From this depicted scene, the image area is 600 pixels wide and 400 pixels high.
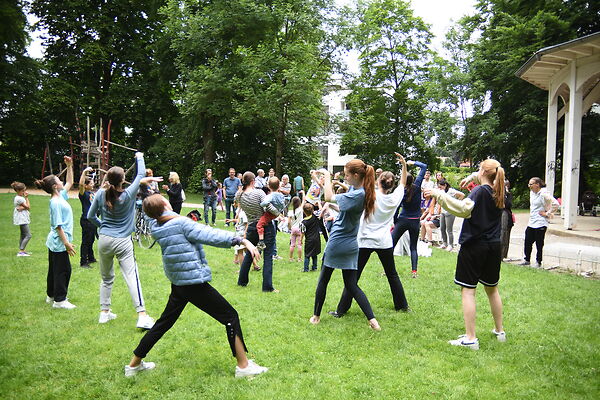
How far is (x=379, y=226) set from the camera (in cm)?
581

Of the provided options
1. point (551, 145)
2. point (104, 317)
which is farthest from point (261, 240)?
point (551, 145)

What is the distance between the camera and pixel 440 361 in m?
4.40

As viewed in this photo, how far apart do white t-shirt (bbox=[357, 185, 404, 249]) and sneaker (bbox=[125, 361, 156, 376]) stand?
294cm

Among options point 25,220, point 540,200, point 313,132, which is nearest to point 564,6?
point 313,132

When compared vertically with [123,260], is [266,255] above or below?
below

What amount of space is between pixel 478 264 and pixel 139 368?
3563 millimetres

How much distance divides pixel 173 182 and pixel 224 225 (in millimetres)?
3517

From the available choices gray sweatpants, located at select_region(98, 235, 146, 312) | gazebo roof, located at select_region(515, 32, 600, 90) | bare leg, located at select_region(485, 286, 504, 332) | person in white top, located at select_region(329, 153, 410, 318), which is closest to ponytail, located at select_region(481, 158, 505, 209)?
bare leg, located at select_region(485, 286, 504, 332)

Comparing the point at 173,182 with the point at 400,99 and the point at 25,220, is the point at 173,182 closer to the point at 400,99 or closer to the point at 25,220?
the point at 25,220

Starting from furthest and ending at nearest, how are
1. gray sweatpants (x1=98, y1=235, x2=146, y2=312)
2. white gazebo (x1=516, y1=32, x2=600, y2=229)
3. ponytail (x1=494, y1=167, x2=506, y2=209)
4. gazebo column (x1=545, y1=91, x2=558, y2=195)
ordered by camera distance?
gazebo column (x1=545, y1=91, x2=558, y2=195) → white gazebo (x1=516, y1=32, x2=600, y2=229) → gray sweatpants (x1=98, y1=235, x2=146, y2=312) → ponytail (x1=494, y1=167, x2=506, y2=209)

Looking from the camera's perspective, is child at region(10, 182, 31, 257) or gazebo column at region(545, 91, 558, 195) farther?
gazebo column at region(545, 91, 558, 195)

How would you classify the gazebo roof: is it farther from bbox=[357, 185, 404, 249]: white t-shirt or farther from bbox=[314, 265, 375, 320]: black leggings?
bbox=[314, 265, 375, 320]: black leggings

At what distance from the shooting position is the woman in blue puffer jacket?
3863 mm

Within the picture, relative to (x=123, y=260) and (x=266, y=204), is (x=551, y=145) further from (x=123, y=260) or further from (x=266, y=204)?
(x=123, y=260)
